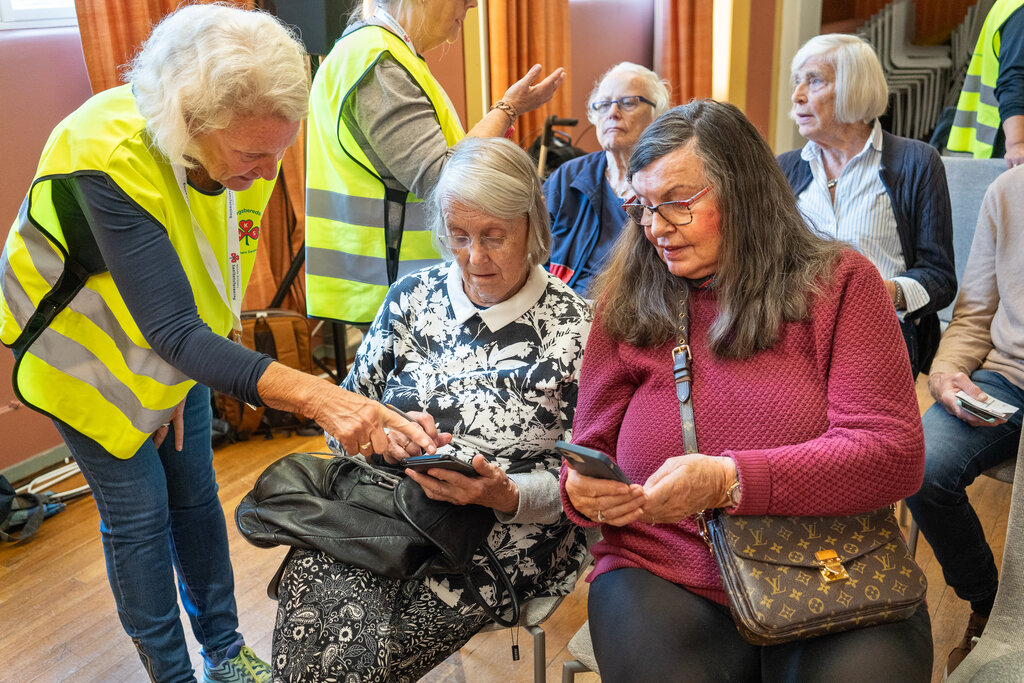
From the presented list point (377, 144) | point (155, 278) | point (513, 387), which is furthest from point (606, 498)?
point (377, 144)

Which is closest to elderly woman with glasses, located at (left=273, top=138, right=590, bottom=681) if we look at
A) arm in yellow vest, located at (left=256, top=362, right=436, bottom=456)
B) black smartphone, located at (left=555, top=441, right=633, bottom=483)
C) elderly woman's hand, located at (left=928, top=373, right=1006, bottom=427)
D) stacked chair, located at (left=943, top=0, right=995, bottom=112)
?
arm in yellow vest, located at (left=256, top=362, right=436, bottom=456)

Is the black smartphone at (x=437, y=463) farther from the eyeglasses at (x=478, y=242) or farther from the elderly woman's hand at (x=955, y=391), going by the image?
the elderly woman's hand at (x=955, y=391)

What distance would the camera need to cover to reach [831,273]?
1.45 m

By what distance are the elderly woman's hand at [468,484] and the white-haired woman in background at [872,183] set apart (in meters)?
1.35

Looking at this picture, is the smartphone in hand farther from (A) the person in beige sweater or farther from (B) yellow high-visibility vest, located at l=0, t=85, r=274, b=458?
(B) yellow high-visibility vest, located at l=0, t=85, r=274, b=458

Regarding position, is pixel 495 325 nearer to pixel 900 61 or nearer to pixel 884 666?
pixel 884 666

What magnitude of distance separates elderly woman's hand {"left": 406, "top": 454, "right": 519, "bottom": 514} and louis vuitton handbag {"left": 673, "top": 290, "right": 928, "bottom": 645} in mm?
382

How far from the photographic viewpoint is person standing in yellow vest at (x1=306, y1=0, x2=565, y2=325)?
1904 mm

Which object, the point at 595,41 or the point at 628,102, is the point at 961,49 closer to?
the point at 595,41

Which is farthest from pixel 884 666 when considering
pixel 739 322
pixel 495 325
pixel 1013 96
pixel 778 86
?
pixel 778 86

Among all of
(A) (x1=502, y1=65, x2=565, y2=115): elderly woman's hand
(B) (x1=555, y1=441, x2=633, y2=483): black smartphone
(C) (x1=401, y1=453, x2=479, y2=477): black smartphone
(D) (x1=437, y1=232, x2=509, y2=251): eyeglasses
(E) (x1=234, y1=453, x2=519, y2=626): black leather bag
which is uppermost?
(A) (x1=502, y1=65, x2=565, y2=115): elderly woman's hand

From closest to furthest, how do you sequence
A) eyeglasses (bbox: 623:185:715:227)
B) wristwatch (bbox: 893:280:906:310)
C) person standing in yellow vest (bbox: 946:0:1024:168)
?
1. eyeglasses (bbox: 623:185:715:227)
2. wristwatch (bbox: 893:280:906:310)
3. person standing in yellow vest (bbox: 946:0:1024:168)

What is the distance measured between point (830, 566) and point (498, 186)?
0.90 m

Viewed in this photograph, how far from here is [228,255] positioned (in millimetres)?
1693
